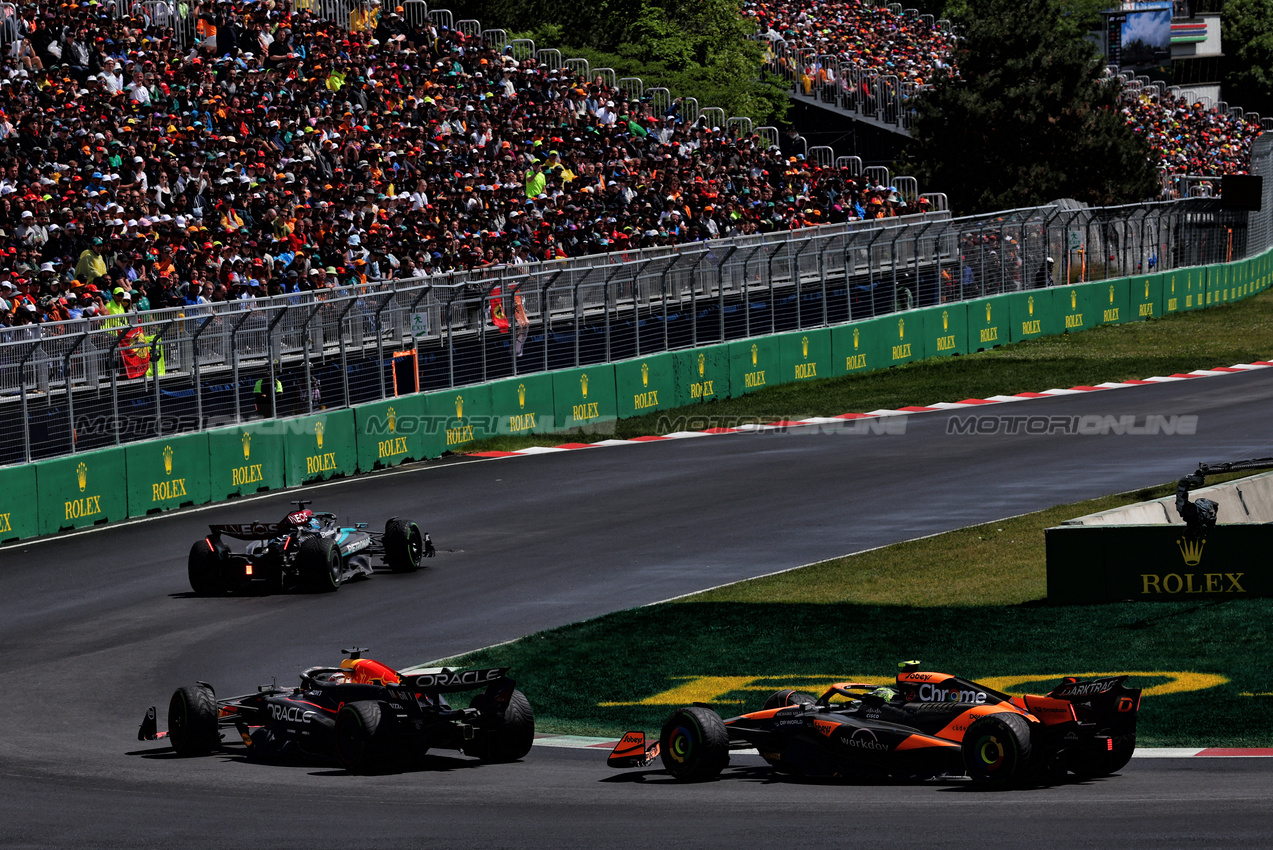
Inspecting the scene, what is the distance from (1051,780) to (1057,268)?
97.4ft

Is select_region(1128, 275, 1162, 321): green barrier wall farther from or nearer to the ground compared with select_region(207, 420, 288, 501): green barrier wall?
farther from the ground

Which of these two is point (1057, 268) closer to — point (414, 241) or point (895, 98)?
point (414, 241)

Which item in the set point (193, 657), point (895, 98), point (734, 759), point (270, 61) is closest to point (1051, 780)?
point (734, 759)

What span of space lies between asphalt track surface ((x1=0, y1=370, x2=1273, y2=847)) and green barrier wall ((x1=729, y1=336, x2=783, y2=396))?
3.60m

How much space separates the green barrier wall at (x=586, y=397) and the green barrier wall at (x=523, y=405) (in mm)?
178

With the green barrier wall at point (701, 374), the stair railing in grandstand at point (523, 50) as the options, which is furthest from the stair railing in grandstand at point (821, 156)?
the green barrier wall at point (701, 374)

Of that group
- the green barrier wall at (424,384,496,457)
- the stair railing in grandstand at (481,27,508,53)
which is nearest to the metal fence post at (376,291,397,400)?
the green barrier wall at (424,384,496,457)

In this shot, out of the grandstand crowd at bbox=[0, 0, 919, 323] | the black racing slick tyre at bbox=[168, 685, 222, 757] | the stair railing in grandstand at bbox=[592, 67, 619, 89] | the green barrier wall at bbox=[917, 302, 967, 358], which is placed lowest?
the black racing slick tyre at bbox=[168, 685, 222, 757]

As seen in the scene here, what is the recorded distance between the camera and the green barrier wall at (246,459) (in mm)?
23719

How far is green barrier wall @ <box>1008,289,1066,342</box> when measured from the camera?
37062 mm

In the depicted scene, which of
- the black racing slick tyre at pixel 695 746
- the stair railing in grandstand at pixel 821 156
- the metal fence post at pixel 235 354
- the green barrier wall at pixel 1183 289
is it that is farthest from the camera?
the stair railing in grandstand at pixel 821 156

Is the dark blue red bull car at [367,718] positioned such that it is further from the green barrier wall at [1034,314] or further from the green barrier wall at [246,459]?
the green barrier wall at [1034,314]

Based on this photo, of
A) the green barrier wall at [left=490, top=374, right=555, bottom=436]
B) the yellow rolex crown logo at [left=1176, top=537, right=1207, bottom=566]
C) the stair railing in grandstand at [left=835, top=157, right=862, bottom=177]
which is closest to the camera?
the yellow rolex crown logo at [left=1176, top=537, right=1207, bottom=566]

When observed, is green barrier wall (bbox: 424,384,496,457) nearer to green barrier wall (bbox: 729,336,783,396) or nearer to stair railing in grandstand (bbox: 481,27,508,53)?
green barrier wall (bbox: 729,336,783,396)
